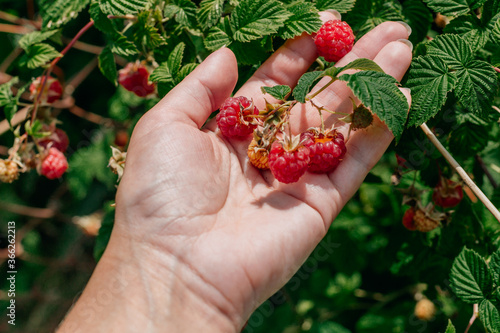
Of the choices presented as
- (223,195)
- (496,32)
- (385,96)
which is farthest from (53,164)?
(496,32)

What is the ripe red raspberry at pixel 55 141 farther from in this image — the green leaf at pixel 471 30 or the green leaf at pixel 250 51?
the green leaf at pixel 471 30

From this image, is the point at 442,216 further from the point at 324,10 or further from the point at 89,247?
the point at 89,247

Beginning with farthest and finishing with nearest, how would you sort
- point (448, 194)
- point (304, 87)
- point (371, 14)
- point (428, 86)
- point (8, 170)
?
point (8, 170) → point (448, 194) → point (371, 14) → point (428, 86) → point (304, 87)

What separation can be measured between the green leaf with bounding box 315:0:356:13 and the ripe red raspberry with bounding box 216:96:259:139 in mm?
489

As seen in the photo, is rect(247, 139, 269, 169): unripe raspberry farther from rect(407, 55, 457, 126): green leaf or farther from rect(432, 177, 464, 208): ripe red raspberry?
rect(432, 177, 464, 208): ripe red raspberry

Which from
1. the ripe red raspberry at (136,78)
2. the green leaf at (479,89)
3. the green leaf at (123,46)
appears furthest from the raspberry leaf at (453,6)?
the ripe red raspberry at (136,78)

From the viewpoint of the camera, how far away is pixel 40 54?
1805 mm

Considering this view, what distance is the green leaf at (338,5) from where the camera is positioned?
5.34ft

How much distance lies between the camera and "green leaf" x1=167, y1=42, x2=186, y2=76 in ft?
5.24

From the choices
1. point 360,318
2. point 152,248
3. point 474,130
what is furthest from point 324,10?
point 360,318

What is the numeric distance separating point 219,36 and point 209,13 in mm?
102

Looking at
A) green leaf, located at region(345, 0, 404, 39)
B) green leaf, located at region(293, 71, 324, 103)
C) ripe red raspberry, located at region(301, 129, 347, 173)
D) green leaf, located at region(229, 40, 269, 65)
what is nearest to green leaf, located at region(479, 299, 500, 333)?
ripe red raspberry, located at region(301, 129, 347, 173)

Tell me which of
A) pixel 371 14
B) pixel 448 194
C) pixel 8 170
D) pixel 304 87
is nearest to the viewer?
pixel 304 87

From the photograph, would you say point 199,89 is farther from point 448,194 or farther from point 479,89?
point 448,194
